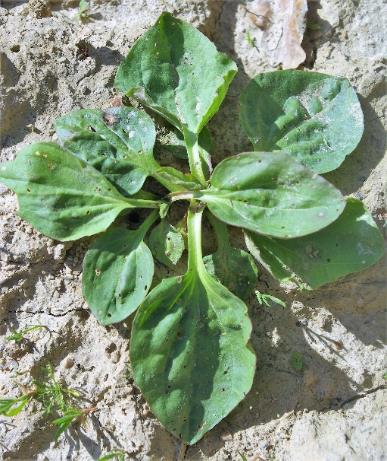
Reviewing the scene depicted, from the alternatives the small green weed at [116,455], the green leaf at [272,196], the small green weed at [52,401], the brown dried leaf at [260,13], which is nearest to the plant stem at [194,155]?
the green leaf at [272,196]

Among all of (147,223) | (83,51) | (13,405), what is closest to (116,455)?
(13,405)

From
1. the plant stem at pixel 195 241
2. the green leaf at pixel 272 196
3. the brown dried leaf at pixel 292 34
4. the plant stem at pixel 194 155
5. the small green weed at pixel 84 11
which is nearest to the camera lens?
the green leaf at pixel 272 196

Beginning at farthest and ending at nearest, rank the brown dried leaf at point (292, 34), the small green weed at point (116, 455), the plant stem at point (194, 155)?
the brown dried leaf at point (292, 34), the plant stem at point (194, 155), the small green weed at point (116, 455)

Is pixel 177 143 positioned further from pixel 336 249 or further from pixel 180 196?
pixel 336 249

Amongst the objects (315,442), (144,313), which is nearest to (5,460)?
(144,313)

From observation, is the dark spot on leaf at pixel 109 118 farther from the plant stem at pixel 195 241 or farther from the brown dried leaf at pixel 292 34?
the brown dried leaf at pixel 292 34

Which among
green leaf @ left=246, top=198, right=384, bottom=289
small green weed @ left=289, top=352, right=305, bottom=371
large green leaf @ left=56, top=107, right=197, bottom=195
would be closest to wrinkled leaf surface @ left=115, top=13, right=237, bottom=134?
large green leaf @ left=56, top=107, right=197, bottom=195

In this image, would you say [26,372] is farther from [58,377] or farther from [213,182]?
[213,182]

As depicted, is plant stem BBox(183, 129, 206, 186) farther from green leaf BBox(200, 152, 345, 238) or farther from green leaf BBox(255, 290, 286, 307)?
green leaf BBox(255, 290, 286, 307)
